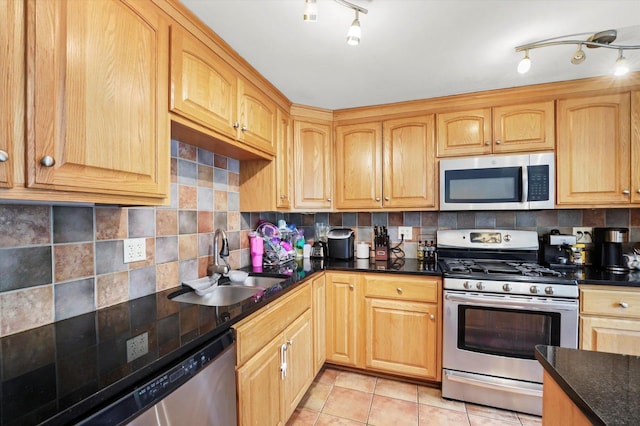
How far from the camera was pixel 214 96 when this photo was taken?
4.77 feet

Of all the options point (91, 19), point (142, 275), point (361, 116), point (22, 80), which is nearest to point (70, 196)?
point (22, 80)

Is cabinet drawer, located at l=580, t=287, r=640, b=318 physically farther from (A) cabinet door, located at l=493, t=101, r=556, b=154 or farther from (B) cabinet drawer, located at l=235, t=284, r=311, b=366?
(B) cabinet drawer, located at l=235, t=284, r=311, b=366

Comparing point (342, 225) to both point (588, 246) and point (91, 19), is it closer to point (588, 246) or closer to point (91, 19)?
point (588, 246)

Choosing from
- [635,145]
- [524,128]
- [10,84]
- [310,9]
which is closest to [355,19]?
[310,9]

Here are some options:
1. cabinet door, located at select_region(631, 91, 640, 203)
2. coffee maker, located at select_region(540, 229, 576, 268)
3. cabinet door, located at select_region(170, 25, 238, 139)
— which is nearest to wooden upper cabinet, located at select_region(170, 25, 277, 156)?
cabinet door, located at select_region(170, 25, 238, 139)

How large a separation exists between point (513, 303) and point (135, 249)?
7.30 ft

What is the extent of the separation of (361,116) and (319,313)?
169 cm

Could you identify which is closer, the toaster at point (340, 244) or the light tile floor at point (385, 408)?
the light tile floor at point (385, 408)

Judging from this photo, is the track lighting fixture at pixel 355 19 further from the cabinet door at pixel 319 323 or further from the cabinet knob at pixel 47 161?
the cabinet door at pixel 319 323

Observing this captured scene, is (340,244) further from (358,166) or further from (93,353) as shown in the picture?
(93,353)

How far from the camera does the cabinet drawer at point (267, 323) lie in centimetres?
119

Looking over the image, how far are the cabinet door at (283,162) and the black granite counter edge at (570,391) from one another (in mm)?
1742

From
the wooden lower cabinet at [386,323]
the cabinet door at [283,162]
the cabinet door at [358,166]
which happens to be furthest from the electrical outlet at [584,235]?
the cabinet door at [283,162]

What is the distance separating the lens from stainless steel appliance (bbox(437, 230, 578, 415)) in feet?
5.69
